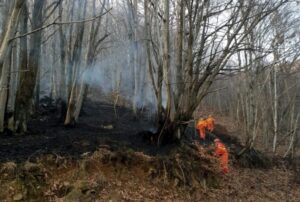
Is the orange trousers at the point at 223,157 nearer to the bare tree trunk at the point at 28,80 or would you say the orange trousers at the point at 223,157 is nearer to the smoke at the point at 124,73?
the bare tree trunk at the point at 28,80

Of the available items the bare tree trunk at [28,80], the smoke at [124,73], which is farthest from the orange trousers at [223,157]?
the smoke at [124,73]

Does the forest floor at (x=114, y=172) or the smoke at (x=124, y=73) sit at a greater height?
the smoke at (x=124, y=73)

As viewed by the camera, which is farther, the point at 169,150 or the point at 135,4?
the point at 135,4

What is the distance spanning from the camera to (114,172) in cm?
869

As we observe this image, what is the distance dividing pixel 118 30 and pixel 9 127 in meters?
18.6

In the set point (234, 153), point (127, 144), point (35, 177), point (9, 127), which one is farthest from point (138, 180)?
point (234, 153)

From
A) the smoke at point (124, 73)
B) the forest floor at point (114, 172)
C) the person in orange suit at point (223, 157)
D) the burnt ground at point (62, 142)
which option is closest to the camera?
the forest floor at point (114, 172)

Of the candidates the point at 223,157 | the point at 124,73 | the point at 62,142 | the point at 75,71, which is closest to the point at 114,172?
the point at 62,142

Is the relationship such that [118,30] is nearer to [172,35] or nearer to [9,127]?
[172,35]

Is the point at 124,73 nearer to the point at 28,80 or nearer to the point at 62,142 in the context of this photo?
the point at 28,80

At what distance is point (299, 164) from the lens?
1648cm

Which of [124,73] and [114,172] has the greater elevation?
[124,73]

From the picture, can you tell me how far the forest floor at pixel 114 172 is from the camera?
24.5 ft

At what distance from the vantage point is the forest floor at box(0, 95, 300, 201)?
7.46 metres
